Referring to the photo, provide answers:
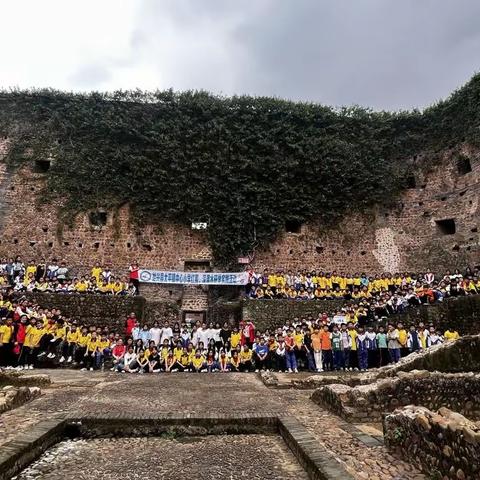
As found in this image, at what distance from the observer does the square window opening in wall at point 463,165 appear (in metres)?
21.1

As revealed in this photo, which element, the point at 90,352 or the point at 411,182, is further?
the point at 411,182

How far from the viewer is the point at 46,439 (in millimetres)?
5320

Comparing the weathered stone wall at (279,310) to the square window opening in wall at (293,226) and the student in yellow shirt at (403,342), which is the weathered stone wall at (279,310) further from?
the square window opening in wall at (293,226)

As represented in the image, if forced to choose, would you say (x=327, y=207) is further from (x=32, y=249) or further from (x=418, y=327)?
(x=32, y=249)

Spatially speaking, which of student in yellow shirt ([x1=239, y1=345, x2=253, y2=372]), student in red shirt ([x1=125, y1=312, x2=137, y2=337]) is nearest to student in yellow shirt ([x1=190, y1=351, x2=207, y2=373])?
student in yellow shirt ([x1=239, y1=345, x2=253, y2=372])

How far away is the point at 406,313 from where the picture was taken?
14.0 m

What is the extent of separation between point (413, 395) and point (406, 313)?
25.4ft

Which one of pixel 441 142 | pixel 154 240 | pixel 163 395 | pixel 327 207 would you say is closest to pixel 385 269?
pixel 327 207

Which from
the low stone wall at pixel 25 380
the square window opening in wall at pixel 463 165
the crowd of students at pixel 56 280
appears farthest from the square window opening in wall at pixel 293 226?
the low stone wall at pixel 25 380

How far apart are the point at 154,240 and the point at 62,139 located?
719 cm

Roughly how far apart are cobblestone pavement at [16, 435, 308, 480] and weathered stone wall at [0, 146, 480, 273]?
602 inches

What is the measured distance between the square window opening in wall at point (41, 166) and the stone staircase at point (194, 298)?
9584 mm

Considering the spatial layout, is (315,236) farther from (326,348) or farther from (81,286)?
(81,286)

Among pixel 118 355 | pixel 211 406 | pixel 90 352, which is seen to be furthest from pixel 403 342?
pixel 90 352
